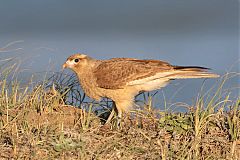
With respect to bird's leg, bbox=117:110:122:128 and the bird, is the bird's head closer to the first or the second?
the bird

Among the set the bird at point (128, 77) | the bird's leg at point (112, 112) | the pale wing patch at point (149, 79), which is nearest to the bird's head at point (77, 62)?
the bird at point (128, 77)

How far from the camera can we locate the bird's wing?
Answer: 750cm

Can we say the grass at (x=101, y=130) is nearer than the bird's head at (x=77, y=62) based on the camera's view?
Yes

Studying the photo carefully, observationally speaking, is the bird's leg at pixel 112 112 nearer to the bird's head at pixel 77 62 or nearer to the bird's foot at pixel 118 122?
the bird's foot at pixel 118 122

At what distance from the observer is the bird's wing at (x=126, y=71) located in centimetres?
750

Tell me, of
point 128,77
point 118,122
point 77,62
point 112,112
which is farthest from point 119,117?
point 77,62

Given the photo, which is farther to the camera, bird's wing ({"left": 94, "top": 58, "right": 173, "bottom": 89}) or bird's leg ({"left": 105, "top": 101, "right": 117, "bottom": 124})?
bird's wing ({"left": 94, "top": 58, "right": 173, "bottom": 89})

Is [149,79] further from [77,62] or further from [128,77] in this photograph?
[77,62]

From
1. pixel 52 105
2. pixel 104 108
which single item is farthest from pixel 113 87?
pixel 52 105

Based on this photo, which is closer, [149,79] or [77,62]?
[149,79]

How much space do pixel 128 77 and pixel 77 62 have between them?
0.88 m

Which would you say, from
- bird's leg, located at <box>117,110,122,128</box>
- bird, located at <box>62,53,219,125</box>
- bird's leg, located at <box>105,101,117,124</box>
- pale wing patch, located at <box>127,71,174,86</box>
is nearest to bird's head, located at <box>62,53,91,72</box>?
bird, located at <box>62,53,219,125</box>

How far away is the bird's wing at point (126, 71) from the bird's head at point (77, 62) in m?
0.31

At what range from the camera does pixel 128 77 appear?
24.7 feet
